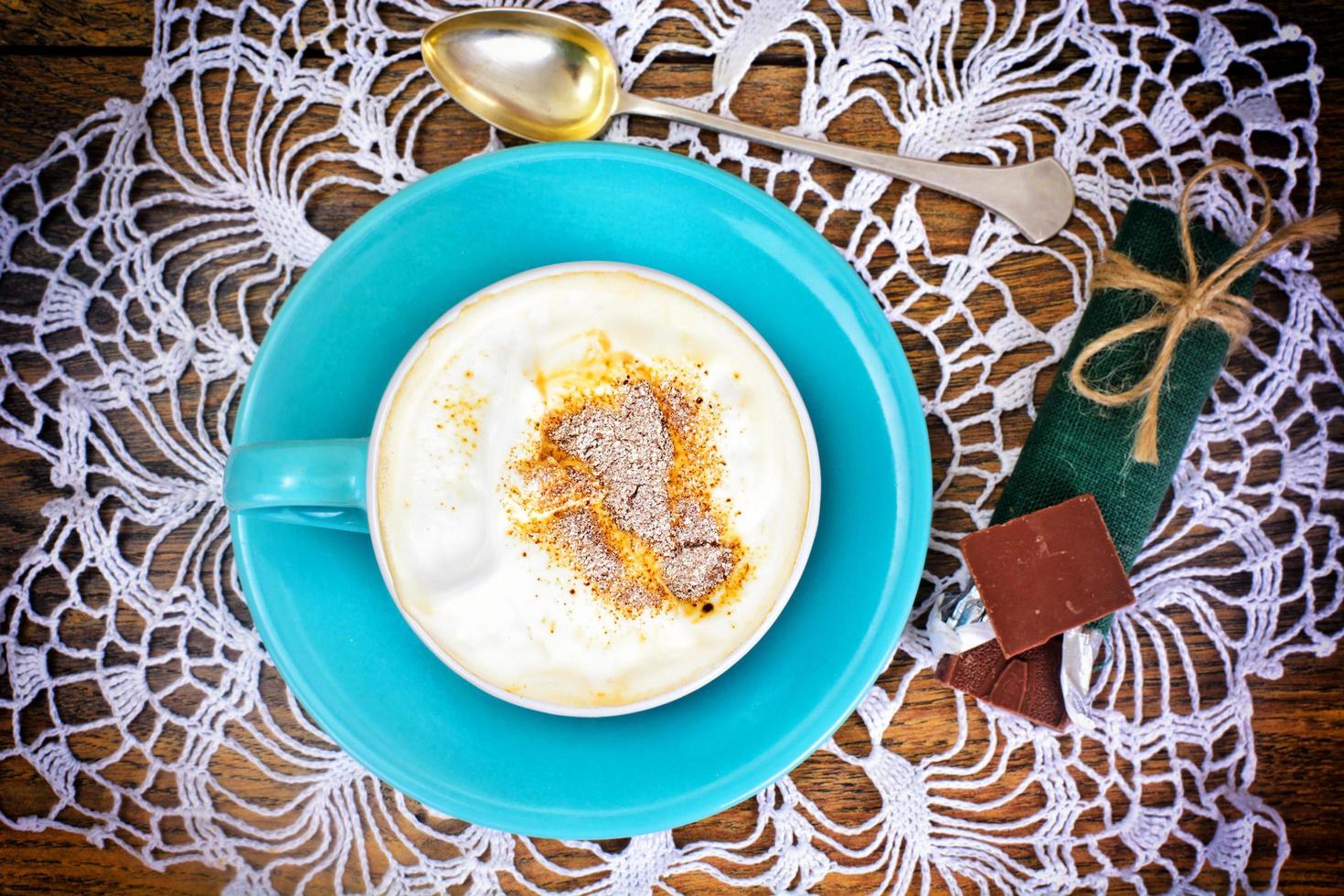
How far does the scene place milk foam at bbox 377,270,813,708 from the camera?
73 centimetres

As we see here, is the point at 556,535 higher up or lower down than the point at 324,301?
lower down

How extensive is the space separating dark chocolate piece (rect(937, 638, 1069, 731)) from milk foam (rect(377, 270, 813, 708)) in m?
0.25

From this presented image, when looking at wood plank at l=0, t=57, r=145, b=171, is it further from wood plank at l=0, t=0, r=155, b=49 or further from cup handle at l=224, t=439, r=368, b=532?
cup handle at l=224, t=439, r=368, b=532

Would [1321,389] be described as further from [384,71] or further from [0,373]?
[0,373]

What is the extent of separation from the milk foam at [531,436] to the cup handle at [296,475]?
0.09ft

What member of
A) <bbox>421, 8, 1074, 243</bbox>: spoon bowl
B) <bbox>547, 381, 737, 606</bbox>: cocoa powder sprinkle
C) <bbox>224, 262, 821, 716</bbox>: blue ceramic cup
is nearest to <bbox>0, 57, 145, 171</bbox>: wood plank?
<bbox>421, 8, 1074, 243</bbox>: spoon bowl

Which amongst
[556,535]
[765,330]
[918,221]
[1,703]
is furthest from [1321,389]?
[1,703]

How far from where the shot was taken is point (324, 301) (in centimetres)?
77

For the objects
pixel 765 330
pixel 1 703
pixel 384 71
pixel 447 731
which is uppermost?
pixel 384 71

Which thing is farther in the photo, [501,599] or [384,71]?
[384,71]

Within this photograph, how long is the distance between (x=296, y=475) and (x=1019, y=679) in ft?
2.20

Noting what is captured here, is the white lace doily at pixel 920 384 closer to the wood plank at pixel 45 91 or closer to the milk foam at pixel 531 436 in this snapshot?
the wood plank at pixel 45 91

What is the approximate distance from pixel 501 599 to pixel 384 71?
0.55 m

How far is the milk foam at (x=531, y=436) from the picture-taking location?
73 centimetres
